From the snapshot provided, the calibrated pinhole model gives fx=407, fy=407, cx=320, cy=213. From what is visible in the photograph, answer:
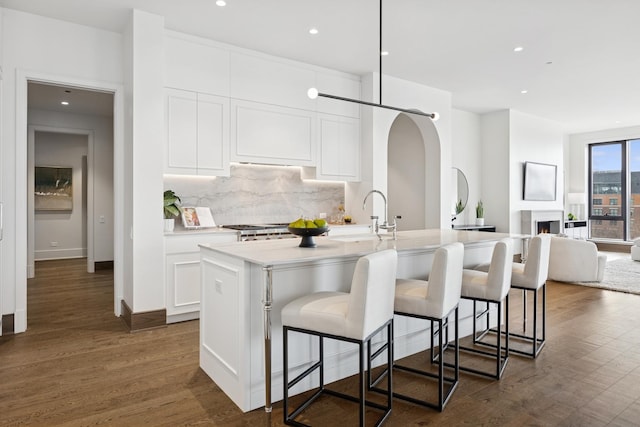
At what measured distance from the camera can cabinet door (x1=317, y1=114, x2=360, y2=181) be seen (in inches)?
214

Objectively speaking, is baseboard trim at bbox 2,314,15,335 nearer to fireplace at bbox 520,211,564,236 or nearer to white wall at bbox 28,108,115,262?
white wall at bbox 28,108,115,262

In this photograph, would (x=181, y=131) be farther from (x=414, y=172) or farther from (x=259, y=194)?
(x=414, y=172)

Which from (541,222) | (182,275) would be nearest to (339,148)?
(182,275)

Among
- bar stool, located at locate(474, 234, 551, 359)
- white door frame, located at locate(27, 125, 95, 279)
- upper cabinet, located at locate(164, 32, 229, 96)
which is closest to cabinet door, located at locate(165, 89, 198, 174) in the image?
upper cabinet, located at locate(164, 32, 229, 96)

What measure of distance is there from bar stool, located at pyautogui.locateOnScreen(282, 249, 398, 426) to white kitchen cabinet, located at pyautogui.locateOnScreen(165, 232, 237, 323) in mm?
2113

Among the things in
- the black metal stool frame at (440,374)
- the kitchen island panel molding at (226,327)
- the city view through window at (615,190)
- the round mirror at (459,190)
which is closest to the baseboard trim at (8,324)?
the kitchen island panel molding at (226,327)

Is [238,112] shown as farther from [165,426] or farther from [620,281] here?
[620,281]

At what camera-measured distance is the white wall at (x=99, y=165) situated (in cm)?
718

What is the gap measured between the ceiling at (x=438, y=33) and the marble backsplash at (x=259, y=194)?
155 cm

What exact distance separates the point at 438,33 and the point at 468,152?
4169 mm

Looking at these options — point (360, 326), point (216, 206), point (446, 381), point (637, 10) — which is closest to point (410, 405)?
point (446, 381)

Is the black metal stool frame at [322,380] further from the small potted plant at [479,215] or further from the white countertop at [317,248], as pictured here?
the small potted plant at [479,215]

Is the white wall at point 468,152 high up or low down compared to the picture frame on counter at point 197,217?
up

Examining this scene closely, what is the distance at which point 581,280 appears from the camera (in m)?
5.91
